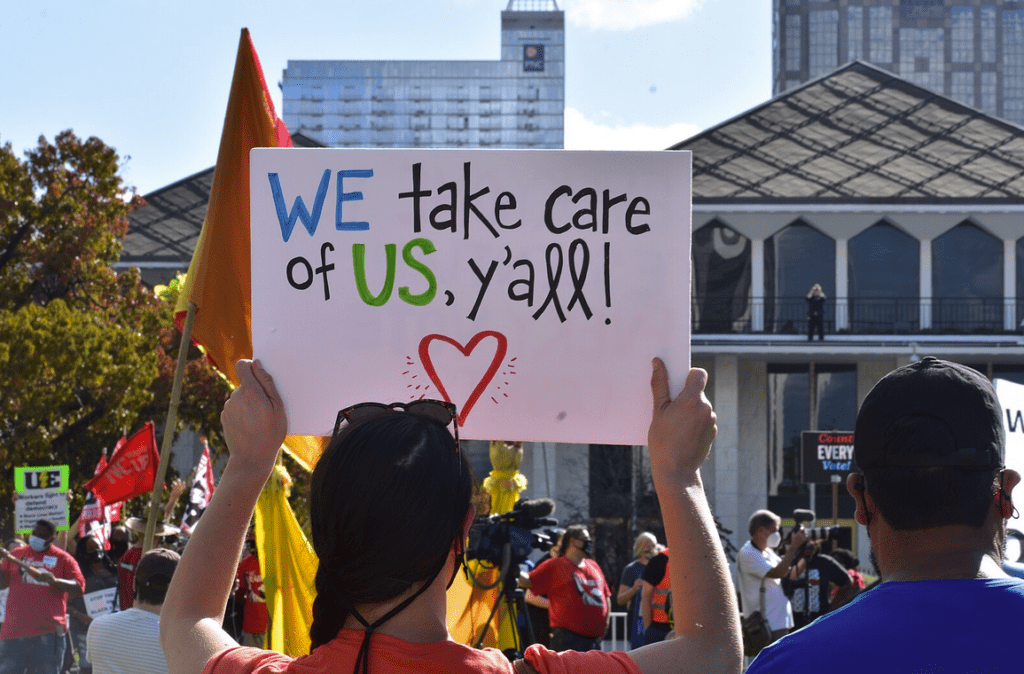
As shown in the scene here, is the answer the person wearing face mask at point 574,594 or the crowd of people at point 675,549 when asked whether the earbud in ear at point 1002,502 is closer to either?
the crowd of people at point 675,549

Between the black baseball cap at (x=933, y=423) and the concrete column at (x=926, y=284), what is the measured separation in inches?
877

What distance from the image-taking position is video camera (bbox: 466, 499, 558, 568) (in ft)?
17.9

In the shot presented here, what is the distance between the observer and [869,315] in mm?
22891

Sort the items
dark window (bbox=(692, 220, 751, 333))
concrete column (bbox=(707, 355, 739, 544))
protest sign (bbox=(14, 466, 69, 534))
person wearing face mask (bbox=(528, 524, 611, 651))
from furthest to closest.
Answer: dark window (bbox=(692, 220, 751, 333)), concrete column (bbox=(707, 355, 739, 544)), protest sign (bbox=(14, 466, 69, 534)), person wearing face mask (bbox=(528, 524, 611, 651))

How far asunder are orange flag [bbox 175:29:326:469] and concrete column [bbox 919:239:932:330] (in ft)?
66.9

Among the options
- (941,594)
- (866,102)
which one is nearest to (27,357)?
(941,594)

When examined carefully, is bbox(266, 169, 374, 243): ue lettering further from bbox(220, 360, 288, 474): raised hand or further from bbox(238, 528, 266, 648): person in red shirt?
bbox(238, 528, 266, 648): person in red shirt

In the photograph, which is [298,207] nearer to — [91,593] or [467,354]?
[467,354]

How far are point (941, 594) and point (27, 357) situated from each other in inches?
592

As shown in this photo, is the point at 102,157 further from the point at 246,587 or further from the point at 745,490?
the point at 745,490

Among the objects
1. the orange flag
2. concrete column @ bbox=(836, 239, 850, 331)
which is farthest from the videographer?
concrete column @ bbox=(836, 239, 850, 331)

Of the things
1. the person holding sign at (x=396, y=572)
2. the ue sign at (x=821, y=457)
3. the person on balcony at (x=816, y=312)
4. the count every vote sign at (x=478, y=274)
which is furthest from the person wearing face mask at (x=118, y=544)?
the person on balcony at (x=816, y=312)

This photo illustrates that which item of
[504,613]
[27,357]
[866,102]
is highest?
[866,102]

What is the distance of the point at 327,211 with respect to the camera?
7.73 feet
